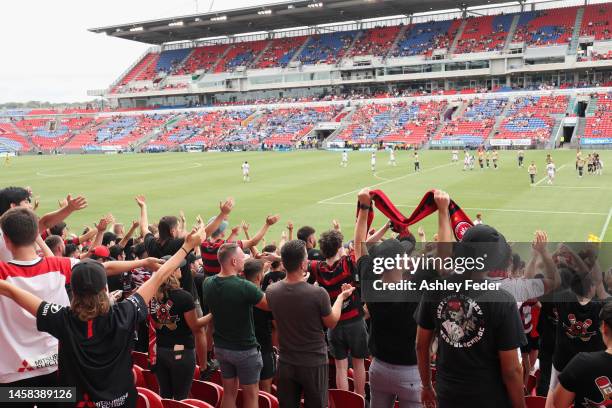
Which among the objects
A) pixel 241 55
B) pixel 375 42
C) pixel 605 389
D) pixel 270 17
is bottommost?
pixel 605 389

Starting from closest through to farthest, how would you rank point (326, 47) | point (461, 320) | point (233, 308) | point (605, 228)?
1. point (461, 320)
2. point (233, 308)
3. point (605, 228)
4. point (326, 47)

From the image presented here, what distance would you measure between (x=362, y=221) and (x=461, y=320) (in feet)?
5.23

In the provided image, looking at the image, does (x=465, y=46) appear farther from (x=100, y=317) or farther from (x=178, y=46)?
(x=100, y=317)

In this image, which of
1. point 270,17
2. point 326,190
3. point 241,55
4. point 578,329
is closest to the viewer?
point 578,329

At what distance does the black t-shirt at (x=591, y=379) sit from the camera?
3443 mm

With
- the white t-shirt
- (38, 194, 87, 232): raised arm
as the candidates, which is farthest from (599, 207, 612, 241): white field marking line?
the white t-shirt

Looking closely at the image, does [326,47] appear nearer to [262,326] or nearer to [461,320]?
[262,326]

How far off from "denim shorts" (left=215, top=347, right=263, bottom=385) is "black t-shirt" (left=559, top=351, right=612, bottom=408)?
289cm

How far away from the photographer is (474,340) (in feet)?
12.6

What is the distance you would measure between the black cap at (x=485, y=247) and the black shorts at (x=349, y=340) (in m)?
2.62

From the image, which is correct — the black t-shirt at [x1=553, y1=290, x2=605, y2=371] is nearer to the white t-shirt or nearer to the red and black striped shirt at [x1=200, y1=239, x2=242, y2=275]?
the white t-shirt

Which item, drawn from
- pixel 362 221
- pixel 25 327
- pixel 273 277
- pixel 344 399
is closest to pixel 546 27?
pixel 273 277

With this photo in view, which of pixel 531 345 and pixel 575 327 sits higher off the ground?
pixel 575 327

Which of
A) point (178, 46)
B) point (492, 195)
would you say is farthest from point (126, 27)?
point (492, 195)
